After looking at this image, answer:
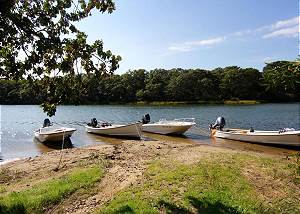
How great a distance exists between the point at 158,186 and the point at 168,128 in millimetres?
26100

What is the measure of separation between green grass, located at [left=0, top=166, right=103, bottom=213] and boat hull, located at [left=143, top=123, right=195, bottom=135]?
2258 centimetres

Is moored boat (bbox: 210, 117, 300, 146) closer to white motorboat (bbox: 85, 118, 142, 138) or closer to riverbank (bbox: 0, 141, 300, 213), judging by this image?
white motorboat (bbox: 85, 118, 142, 138)

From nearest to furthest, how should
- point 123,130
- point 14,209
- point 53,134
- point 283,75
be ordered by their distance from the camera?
point 283,75 → point 14,209 → point 53,134 → point 123,130

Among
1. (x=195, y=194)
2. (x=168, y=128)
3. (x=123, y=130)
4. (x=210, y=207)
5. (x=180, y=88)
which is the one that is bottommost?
(x=168, y=128)

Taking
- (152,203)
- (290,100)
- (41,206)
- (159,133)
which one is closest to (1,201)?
(41,206)

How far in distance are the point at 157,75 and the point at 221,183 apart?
123290 mm

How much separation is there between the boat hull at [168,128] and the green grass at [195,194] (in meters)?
22.2

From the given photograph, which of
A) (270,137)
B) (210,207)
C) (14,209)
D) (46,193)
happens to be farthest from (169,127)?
(210,207)

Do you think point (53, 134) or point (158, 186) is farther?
point (53, 134)

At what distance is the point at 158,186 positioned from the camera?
1330 centimetres

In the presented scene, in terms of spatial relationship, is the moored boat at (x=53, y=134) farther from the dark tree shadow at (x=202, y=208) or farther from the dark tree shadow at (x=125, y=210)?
the dark tree shadow at (x=202, y=208)

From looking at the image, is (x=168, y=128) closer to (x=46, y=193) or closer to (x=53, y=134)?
(x=53, y=134)

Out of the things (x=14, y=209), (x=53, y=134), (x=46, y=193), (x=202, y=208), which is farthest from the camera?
(x=53, y=134)

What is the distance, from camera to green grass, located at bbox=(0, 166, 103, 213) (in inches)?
492
